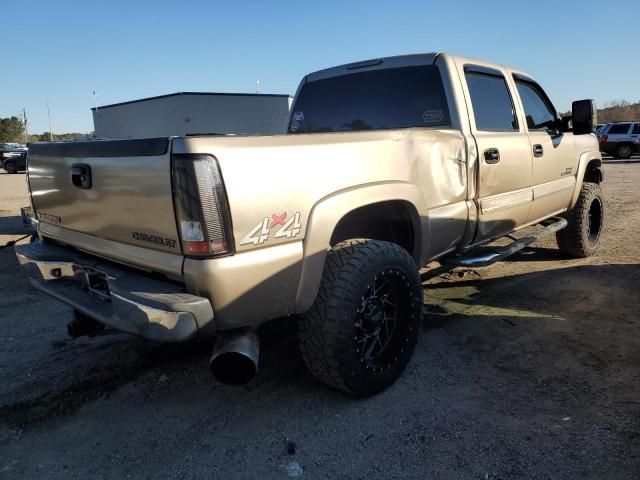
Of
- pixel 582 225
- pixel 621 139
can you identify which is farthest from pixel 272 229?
pixel 621 139

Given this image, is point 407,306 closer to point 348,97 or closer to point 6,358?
point 348,97

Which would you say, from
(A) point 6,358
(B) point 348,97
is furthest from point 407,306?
(A) point 6,358

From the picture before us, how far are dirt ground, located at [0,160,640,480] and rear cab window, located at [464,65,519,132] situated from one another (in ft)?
4.99

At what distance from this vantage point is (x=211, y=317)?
2.09 meters

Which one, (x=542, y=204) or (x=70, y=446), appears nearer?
(x=70, y=446)

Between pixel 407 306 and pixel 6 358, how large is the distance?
9.16ft

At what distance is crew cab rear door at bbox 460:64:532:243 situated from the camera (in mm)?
3562

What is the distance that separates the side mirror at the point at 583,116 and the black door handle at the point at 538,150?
666 millimetres

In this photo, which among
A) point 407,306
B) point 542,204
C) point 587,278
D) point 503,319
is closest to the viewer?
point 407,306

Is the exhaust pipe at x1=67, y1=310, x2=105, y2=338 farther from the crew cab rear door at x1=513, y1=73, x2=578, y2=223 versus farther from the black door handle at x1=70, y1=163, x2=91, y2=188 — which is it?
the crew cab rear door at x1=513, y1=73, x2=578, y2=223

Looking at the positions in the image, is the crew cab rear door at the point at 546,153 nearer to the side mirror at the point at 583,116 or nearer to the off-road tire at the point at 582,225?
the side mirror at the point at 583,116

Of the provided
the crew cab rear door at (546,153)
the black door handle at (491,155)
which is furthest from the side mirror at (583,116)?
the black door handle at (491,155)

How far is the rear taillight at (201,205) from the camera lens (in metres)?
1.99

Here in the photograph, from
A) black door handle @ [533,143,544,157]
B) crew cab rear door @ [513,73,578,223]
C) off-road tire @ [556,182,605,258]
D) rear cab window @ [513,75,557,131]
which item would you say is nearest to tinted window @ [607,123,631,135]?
off-road tire @ [556,182,605,258]
